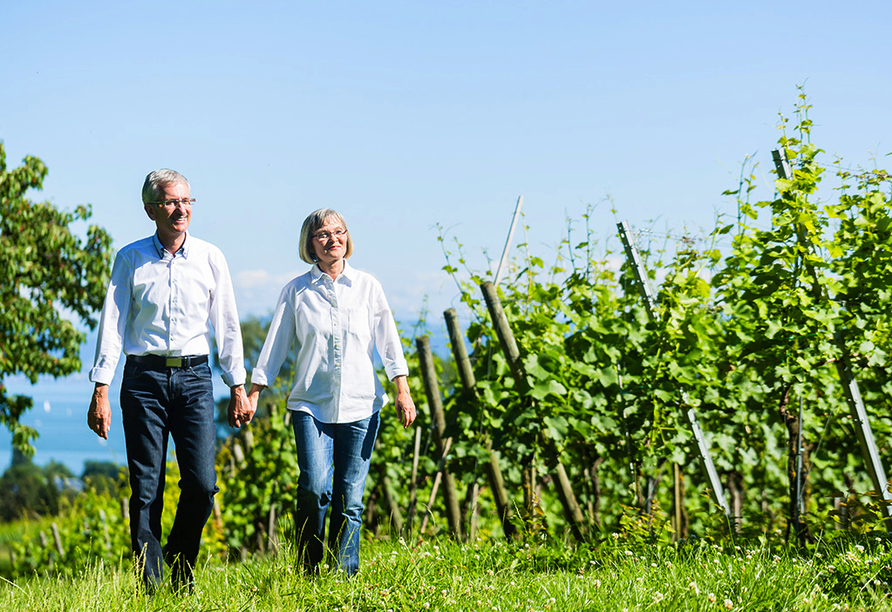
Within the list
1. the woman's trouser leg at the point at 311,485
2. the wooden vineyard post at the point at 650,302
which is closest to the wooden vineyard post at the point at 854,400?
the wooden vineyard post at the point at 650,302

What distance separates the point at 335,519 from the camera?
306cm

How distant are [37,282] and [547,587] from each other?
383 inches

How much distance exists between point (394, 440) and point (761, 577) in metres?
3.01

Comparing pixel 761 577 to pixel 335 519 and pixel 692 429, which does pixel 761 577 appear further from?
pixel 335 519

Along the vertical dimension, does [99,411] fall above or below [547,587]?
above

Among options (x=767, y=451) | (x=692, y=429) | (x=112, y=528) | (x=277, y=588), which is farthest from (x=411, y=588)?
(x=112, y=528)

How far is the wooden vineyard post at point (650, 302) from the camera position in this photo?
376 cm

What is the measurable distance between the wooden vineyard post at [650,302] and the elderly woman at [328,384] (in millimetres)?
1409

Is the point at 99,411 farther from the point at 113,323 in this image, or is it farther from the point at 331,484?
the point at 331,484

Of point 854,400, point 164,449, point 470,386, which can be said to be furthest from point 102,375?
point 854,400

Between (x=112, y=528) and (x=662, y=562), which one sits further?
(x=112, y=528)

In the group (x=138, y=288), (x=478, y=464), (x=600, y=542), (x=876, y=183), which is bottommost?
(x=600, y=542)

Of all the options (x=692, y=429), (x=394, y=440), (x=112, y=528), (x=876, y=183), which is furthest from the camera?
(x=112, y=528)

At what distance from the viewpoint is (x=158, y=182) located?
114 inches
